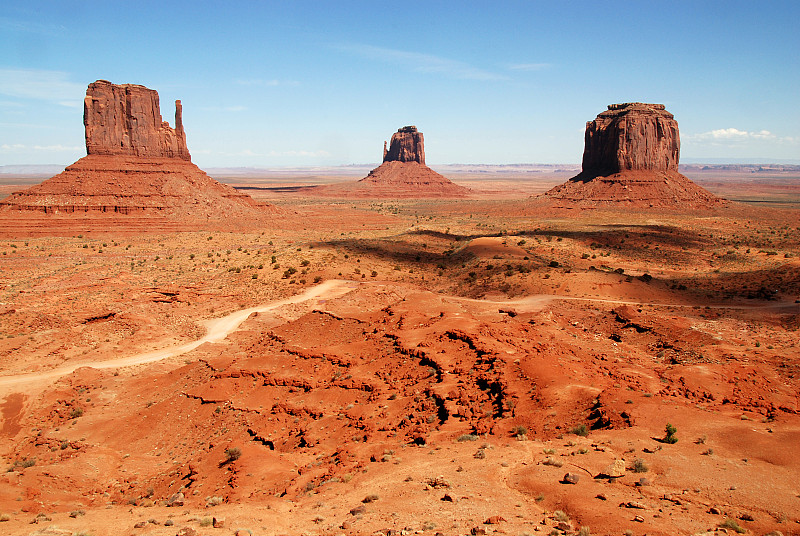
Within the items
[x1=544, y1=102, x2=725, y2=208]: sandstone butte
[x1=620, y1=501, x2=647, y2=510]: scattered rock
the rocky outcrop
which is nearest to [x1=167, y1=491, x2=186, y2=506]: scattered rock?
[x1=620, y1=501, x2=647, y2=510]: scattered rock

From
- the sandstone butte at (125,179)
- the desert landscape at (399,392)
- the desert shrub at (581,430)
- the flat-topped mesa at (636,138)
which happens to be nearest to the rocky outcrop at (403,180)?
the flat-topped mesa at (636,138)

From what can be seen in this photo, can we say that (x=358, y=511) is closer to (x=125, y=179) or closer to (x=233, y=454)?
(x=233, y=454)

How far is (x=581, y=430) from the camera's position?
1414cm

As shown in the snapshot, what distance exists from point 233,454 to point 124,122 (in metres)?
73.9

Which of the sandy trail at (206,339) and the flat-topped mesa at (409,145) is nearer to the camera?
the sandy trail at (206,339)

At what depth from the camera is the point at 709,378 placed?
700 inches

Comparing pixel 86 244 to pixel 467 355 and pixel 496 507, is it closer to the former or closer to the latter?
pixel 467 355

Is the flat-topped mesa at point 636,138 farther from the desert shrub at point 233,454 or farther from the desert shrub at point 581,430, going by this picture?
the desert shrub at point 233,454

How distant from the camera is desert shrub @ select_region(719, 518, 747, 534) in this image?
915cm

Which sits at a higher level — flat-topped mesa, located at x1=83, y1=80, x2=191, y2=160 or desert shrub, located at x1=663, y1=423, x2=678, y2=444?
flat-topped mesa, located at x1=83, y1=80, x2=191, y2=160

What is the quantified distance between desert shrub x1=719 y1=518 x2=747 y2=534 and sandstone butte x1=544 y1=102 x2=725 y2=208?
317 ft

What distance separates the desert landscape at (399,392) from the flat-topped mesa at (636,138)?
56690 mm

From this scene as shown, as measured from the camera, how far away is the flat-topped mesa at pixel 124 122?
7350 cm

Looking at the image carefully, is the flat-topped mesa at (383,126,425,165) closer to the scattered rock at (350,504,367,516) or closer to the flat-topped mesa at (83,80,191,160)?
the flat-topped mesa at (83,80,191,160)
